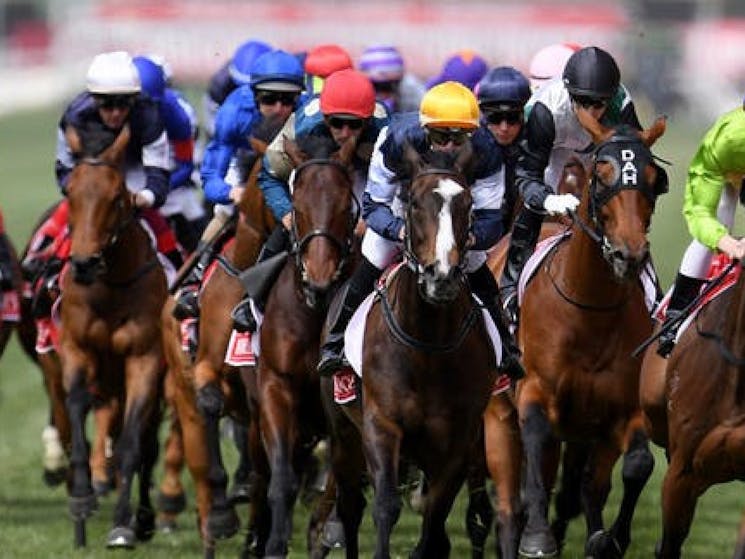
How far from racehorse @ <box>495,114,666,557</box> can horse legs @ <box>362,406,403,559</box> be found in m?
1.28

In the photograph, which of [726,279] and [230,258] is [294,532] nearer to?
[230,258]

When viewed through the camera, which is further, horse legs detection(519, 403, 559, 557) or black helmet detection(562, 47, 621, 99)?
black helmet detection(562, 47, 621, 99)

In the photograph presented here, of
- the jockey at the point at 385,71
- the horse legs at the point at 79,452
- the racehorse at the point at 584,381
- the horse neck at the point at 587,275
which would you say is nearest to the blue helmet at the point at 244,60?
the jockey at the point at 385,71

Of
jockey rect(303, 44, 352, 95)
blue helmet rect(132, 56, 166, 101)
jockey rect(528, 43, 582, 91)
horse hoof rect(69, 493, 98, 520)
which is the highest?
jockey rect(528, 43, 582, 91)

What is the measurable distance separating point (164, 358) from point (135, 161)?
1.20 m

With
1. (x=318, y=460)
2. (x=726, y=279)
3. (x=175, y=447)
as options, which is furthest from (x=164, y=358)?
(x=726, y=279)

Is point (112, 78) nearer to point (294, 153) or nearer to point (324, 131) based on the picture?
point (324, 131)

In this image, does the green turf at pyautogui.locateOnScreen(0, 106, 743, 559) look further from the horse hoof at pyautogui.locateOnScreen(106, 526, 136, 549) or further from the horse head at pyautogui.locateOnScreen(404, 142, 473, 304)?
the horse head at pyautogui.locateOnScreen(404, 142, 473, 304)

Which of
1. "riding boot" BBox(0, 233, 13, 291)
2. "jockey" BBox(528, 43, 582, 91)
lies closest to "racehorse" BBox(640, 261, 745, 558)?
"jockey" BBox(528, 43, 582, 91)

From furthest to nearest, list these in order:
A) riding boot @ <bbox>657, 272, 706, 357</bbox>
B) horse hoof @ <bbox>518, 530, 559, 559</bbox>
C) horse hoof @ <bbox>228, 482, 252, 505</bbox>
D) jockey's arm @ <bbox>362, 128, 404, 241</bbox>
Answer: horse hoof @ <bbox>228, 482, 252, 505</bbox>
horse hoof @ <bbox>518, 530, 559, 559</bbox>
riding boot @ <bbox>657, 272, 706, 357</bbox>
jockey's arm @ <bbox>362, 128, 404, 241</bbox>

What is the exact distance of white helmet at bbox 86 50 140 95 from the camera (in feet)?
41.0

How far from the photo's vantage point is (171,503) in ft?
42.6

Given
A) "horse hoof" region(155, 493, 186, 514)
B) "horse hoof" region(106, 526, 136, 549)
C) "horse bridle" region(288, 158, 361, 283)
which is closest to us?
"horse bridle" region(288, 158, 361, 283)

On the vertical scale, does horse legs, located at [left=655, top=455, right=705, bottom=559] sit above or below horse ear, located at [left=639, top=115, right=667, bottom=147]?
below
